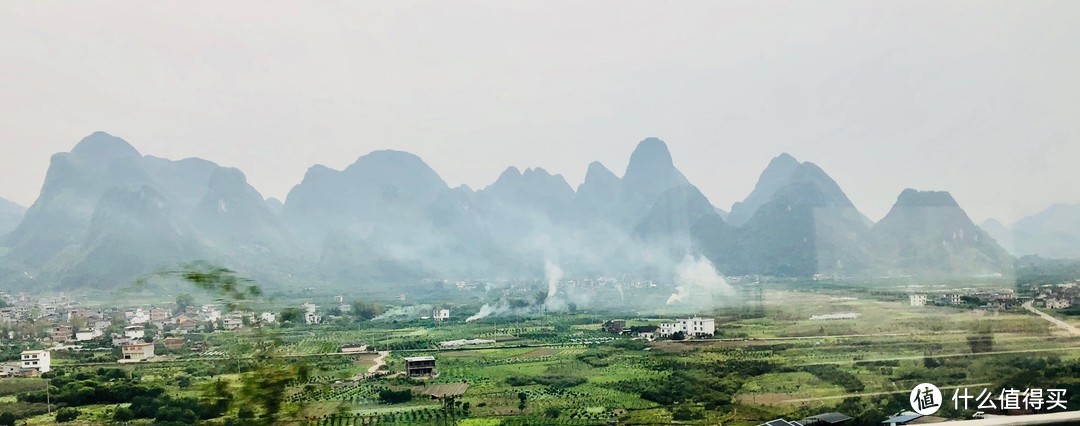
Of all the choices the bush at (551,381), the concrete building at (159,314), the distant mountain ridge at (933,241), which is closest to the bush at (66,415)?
the concrete building at (159,314)

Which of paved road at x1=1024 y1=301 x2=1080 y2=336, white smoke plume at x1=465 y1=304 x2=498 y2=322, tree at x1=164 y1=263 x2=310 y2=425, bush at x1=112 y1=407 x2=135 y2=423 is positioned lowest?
bush at x1=112 y1=407 x2=135 y2=423

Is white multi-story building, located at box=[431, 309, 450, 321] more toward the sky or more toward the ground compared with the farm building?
more toward the sky

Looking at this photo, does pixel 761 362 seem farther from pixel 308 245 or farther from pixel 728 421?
pixel 308 245

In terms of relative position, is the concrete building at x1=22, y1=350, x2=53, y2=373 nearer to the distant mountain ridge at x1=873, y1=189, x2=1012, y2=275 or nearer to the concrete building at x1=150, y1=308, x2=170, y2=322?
the concrete building at x1=150, y1=308, x2=170, y2=322

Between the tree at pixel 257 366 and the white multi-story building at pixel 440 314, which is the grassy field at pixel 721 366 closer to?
the white multi-story building at pixel 440 314

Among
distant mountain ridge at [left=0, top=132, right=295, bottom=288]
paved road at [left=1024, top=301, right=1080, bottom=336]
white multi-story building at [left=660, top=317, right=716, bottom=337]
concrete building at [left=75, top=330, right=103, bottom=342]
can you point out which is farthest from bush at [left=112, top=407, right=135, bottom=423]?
paved road at [left=1024, top=301, right=1080, bottom=336]

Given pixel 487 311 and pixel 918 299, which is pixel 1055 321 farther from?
pixel 487 311
